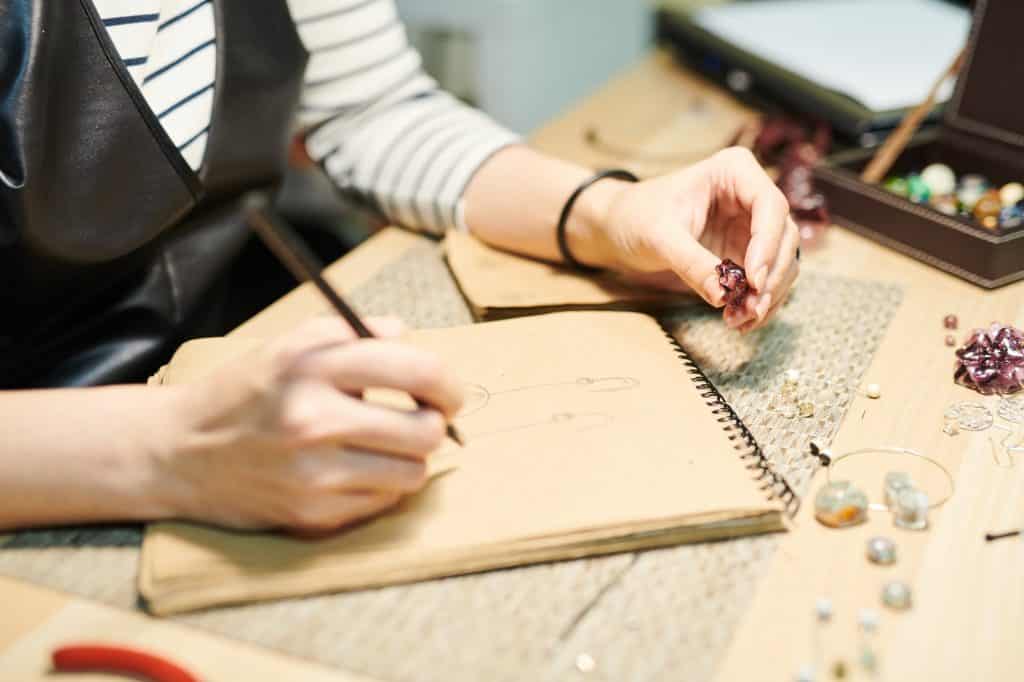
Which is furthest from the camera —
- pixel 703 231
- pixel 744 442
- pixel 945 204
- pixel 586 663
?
pixel 945 204

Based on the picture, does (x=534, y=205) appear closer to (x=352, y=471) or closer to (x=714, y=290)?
(x=714, y=290)

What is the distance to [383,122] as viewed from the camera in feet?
2.80

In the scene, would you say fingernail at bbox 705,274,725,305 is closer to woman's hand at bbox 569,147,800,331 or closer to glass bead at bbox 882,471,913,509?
woman's hand at bbox 569,147,800,331

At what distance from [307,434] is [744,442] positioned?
0.25m

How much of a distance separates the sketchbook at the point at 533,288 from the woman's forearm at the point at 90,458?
0.27 meters

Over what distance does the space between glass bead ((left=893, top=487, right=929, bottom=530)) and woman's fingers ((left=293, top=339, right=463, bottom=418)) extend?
0.25 meters

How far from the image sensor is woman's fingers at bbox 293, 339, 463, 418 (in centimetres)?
44

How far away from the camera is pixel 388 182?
2.74 feet

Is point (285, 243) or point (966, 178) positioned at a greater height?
point (285, 243)

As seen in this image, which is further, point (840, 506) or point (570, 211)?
point (570, 211)

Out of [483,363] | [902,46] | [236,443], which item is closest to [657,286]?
[483,363]

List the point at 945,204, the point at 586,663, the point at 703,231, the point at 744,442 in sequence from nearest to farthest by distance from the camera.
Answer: the point at 586,663
the point at 744,442
the point at 703,231
the point at 945,204

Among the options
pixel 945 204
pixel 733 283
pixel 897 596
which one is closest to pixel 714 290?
pixel 733 283

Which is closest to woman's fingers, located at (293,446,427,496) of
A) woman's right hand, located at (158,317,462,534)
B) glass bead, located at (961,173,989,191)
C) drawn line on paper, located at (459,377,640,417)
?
woman's right hand, located at (158,317,462,534)
